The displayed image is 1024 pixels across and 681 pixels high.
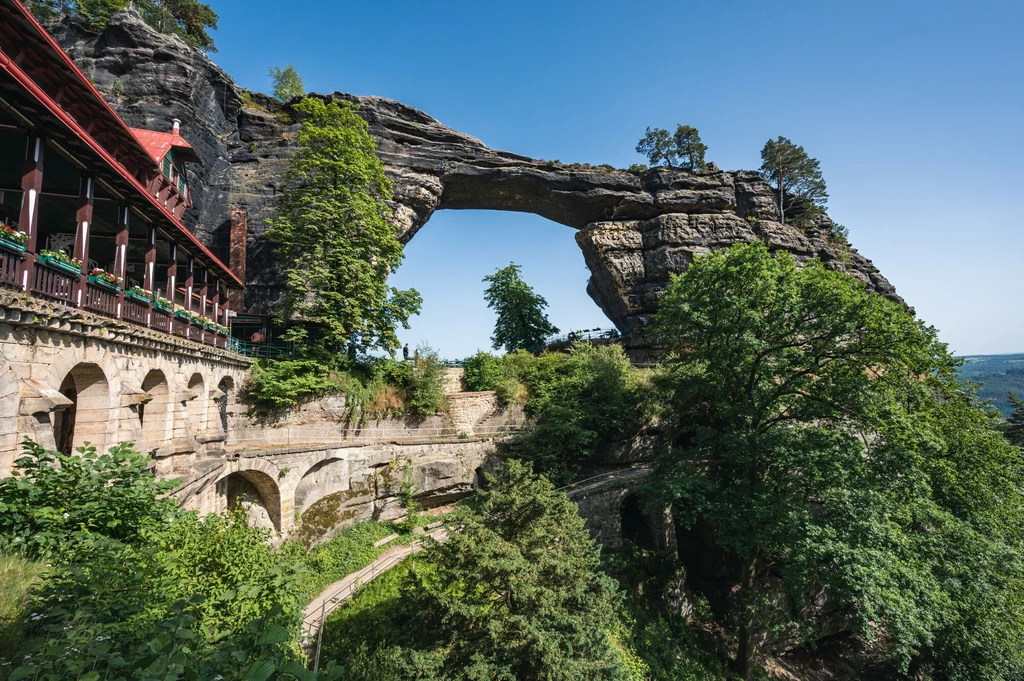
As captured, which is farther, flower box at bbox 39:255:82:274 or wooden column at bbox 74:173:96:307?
wooden column at bbox 74:173:96:307

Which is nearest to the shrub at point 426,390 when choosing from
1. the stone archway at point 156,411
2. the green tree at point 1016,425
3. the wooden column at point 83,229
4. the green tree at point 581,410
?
the green tree at point 581,410

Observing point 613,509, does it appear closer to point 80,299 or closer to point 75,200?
point 80,299

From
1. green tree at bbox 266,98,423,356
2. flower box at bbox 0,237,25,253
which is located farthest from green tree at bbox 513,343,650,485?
flower box at bbox 0,237,25,253

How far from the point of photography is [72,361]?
8156 millimetres

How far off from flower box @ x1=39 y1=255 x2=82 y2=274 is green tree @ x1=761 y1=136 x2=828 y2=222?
44374 mm

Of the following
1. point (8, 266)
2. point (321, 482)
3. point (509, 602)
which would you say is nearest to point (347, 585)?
point (321, 482)

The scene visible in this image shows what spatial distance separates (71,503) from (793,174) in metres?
48.2

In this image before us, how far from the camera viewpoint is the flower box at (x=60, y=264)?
7.87 meters

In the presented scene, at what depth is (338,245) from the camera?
19.1 meters

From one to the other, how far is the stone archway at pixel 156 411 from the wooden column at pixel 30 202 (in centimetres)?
459

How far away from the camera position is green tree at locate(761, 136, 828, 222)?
37.2 metres

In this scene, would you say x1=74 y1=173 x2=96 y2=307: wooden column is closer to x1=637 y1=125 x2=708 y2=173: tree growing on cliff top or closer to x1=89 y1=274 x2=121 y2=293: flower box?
x1=89 y1=274 x2=121 y2=293: flower box

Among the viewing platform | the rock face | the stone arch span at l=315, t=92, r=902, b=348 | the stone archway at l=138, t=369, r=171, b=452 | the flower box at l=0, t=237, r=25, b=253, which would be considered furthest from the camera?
the stone arch span at l=315, t=92, r=902, b=348

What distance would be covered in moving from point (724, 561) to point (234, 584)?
1928 centimetres
